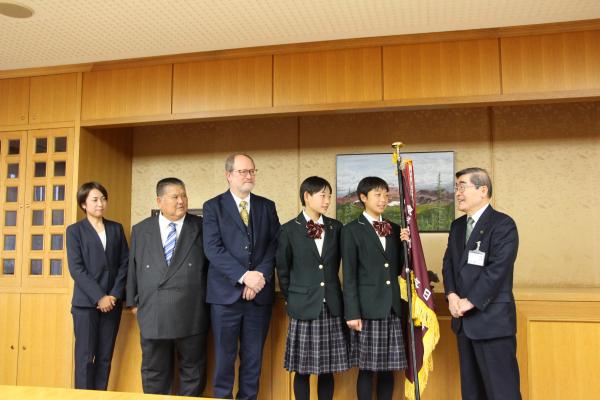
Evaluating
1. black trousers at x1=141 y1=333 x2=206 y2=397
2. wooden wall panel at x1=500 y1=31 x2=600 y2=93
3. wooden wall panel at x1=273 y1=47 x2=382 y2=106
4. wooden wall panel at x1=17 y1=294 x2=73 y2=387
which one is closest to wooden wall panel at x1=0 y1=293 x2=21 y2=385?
wooden wall panel at x1=17 y1=294 x2=73 y2=387

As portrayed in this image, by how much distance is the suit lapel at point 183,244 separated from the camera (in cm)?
332

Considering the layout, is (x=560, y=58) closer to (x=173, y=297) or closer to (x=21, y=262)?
(x=173, y=297)

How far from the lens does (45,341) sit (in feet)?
13.2

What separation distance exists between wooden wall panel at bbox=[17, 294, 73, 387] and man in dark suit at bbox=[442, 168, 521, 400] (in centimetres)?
293

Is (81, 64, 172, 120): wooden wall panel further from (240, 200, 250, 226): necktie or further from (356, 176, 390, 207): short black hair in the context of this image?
(356, 176, 390, 207): short black hair

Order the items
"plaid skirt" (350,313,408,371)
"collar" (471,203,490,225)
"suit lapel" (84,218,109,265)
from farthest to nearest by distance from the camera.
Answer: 1. "suit lapel" (84,218,109,265)
2. "plaid skirt" (350,313,408,371)
3. "collar" (471,203,490,225)

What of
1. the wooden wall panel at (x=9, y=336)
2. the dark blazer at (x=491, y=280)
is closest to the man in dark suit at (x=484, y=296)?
the dark blazer at (x=491, y=280)

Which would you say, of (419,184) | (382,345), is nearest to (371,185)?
(382,345)

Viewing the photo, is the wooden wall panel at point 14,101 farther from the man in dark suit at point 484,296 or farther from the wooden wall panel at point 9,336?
the man in dark suit at point 484,296

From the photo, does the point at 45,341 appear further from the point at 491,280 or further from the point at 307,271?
the point at 491,280

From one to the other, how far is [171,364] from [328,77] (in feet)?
7.53

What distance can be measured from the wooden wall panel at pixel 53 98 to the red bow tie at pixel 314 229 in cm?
230

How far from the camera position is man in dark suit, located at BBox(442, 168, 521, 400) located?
270 centimetres

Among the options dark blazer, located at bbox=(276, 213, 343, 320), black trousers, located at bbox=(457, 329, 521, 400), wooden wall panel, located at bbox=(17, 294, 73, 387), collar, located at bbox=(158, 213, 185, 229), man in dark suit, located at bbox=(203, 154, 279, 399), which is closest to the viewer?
black trousers, located at bbox=(457, 329, 521, 400)
